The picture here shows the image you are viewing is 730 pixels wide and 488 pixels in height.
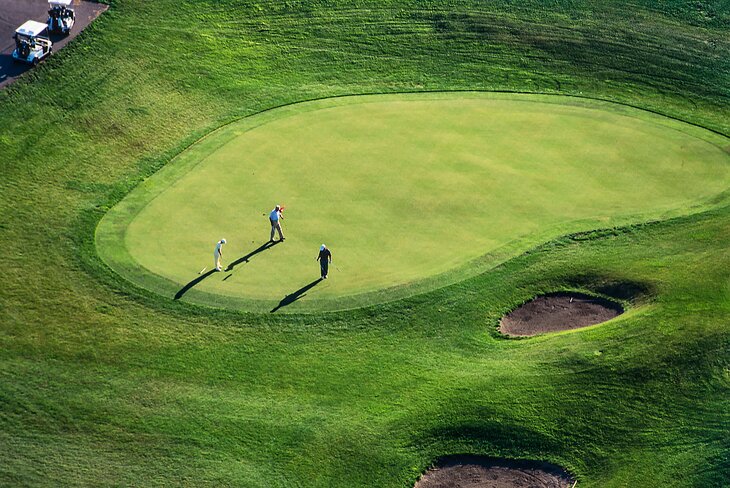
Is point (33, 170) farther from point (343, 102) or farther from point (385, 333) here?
point (385, 333)

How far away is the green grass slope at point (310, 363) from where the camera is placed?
30.0 meters

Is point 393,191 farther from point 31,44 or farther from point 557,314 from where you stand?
point 31,44

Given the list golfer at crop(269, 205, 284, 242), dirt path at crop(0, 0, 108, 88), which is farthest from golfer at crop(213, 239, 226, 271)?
dirt path at crop(0, 0, 108, 88)

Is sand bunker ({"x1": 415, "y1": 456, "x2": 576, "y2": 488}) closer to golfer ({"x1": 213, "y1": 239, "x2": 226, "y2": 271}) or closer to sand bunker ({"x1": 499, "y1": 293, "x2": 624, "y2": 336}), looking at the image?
sand bunker ({"x1": 499, "y1": 293, "x2": 624, "y2": 336})

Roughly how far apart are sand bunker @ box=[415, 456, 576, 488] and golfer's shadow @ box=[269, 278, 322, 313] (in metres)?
8.79

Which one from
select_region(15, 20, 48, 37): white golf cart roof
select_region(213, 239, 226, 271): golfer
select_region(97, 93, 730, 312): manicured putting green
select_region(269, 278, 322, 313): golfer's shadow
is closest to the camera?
select_region(269, 278, 322, 313): golfer's shadow

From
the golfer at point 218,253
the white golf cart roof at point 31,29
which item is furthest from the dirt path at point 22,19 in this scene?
the golfer at point 218,253

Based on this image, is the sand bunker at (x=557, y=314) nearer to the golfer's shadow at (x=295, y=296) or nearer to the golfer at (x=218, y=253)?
the golfer's shadow at (x=295, y=296)

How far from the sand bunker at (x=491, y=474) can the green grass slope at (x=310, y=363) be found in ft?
1.32

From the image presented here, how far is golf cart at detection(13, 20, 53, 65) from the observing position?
158ft

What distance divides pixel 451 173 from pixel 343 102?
938 centimetres

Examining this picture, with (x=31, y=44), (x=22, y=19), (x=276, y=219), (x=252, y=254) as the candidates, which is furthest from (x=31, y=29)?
(x=276, y=219)

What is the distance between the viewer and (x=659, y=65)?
54.2 meters

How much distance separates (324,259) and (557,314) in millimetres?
9207
